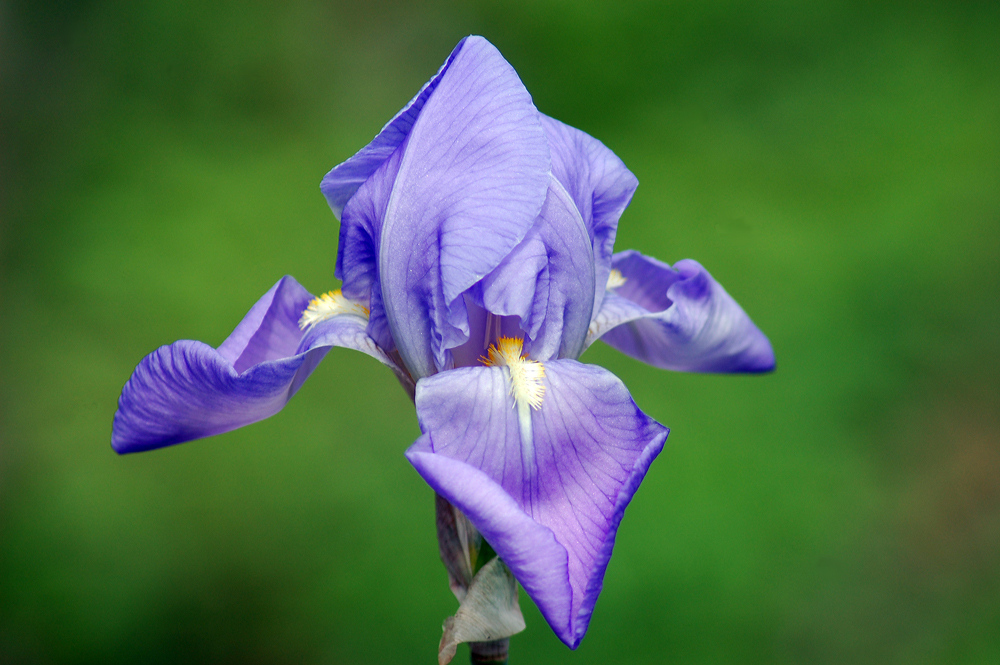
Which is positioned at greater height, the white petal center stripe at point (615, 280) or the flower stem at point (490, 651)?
the white petal center stripe at point (615, 280)

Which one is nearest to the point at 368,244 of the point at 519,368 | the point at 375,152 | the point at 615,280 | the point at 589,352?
the point at 375,152

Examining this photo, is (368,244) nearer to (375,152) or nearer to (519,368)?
(375,152)

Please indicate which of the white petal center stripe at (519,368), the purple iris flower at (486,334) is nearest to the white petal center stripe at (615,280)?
the purple iris flower at (486,334)

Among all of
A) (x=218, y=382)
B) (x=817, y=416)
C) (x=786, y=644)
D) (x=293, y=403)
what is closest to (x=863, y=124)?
(x=817, y=416)

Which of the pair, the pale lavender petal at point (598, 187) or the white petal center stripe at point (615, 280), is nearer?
the pale lavender petal at point (598, 187)

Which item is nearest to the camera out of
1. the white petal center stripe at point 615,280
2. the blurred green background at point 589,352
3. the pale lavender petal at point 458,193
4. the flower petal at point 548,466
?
the flower petal at point 548,466

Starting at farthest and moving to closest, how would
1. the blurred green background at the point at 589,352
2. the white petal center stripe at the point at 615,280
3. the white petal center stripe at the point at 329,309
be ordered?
the blurred green background at the point at 589,352 → the white petal center stripe at the point at 615,280 → the white petal center stripe at the point at 329,309

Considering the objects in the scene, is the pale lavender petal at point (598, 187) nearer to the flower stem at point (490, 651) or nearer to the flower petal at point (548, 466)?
the flower petal at point (548, 466)

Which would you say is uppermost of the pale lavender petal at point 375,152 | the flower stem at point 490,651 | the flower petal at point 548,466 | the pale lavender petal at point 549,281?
the pale lavender petal at point 375,152
